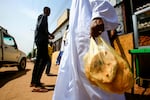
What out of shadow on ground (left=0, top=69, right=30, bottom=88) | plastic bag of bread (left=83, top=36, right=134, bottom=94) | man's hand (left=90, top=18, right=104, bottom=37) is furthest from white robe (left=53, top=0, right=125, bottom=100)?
shadow on ground (left=0, top=69, right=30, bottom=88)

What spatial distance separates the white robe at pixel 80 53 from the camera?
2.38 m

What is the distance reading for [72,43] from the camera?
8.28 feet

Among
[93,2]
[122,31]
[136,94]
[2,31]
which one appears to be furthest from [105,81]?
[2,31]

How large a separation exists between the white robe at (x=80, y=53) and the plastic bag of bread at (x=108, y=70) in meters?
0.35

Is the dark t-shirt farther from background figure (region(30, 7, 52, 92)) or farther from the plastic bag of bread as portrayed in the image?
the plastic bag of bread

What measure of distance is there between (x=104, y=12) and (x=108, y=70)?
72 centimetres

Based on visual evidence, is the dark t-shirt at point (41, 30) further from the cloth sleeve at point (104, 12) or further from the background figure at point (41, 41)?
the cloth sleeve at point (104, 12)

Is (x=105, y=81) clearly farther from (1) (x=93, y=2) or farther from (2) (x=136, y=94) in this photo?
(2) (x=136, y=94)

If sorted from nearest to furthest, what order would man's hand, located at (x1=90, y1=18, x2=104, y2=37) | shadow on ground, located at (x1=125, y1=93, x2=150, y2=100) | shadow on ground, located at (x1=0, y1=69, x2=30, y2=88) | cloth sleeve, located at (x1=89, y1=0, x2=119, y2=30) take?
man's hand, located at (x1=90, y1=18, x2=104, y2=37)
cloth sleeve, located at (x1=89, y1=0, x2=119, y2=30)
shadow on ground, located at (x1=125, y1=93, x2=150, y2=100)
shadow on ground, located at (x1=0, y1=69, x2=30, y2=88)

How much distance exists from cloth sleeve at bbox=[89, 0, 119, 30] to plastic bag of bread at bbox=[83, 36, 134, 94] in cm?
39

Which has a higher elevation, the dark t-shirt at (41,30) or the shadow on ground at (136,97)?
the dark t-shirt at (41,30)

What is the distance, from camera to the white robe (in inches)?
93.7

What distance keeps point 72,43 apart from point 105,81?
752 mm

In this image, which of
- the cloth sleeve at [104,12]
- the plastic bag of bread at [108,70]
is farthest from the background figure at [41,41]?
the plastic bag of bread at [108,70]
